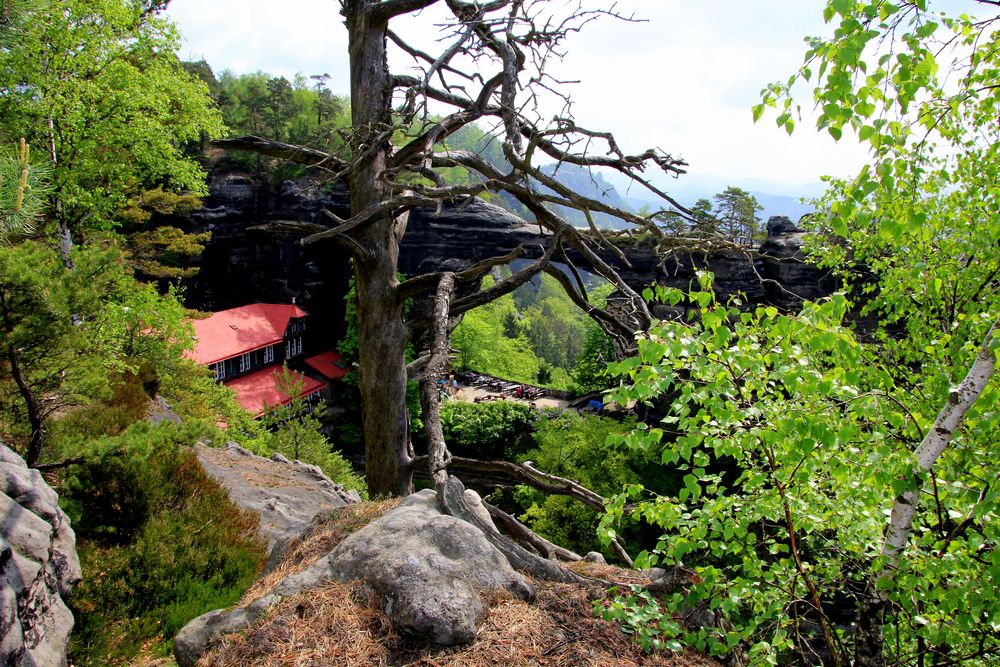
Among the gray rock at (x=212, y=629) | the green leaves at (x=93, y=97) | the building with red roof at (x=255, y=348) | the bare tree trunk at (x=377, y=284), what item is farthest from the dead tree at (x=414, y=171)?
the building with red roof at (x=255, y=348)

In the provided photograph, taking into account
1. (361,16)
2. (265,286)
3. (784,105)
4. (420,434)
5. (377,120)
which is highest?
(361,16)

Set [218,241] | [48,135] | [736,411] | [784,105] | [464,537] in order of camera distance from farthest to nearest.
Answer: [218,241] → [48,135] → [464,537] → [736,411] → [784,105]

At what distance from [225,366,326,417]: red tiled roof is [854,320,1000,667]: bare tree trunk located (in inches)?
1113

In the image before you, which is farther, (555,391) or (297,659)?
(555,391)

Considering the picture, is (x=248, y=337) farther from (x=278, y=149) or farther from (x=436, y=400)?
(x=436, y=400)

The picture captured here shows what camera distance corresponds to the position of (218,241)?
1449 inches

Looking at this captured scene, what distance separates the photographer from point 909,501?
267 cm

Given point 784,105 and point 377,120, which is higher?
point 377,120

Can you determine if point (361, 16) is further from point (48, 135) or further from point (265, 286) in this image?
point (265, 286)

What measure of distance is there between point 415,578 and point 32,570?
2722mm

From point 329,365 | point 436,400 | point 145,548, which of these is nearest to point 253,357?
point 329,365

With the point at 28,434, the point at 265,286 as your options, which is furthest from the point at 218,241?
the point at 28,434

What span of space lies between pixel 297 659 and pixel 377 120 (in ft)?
15.3

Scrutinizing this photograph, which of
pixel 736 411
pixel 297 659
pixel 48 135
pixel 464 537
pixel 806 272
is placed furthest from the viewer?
pixel 806 272
